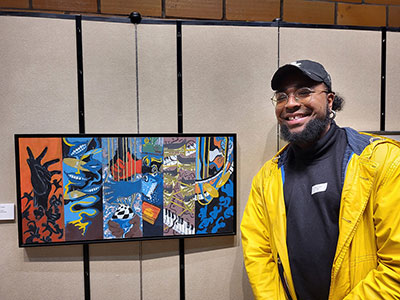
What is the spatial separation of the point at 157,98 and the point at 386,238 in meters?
1.26

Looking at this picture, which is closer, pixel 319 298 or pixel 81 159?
pixel 319 298

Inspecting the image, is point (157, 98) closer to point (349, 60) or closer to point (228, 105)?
point (228, 105)

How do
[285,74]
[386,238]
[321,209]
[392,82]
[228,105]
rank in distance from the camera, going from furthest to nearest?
[392,82], [228,105], [285,74], [321,209], [386,238]

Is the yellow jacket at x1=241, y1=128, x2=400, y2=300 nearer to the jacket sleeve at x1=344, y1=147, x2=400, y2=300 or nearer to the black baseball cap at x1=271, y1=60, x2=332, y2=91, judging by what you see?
the jacket sleeve at x1=344, y1=147, x2=400, y2=300

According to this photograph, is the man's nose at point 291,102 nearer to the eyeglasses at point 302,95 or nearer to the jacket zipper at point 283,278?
the eyeglasses at point 302,95

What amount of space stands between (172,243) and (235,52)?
121cm

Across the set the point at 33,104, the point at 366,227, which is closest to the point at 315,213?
the point at 366,227

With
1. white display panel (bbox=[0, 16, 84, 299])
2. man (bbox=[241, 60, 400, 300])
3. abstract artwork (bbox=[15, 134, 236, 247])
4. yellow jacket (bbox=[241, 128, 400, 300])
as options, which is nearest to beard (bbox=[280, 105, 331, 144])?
man (bbox=[241, 60, 400, 300])

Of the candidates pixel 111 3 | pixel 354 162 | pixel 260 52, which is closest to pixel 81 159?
pixel 111 3

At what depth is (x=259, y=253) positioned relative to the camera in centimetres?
126

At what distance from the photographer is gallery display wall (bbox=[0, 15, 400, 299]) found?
4.74ft

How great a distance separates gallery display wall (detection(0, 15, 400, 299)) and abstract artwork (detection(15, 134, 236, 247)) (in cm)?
9

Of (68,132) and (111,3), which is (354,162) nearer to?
(68,132)

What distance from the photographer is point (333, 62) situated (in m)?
1.61
